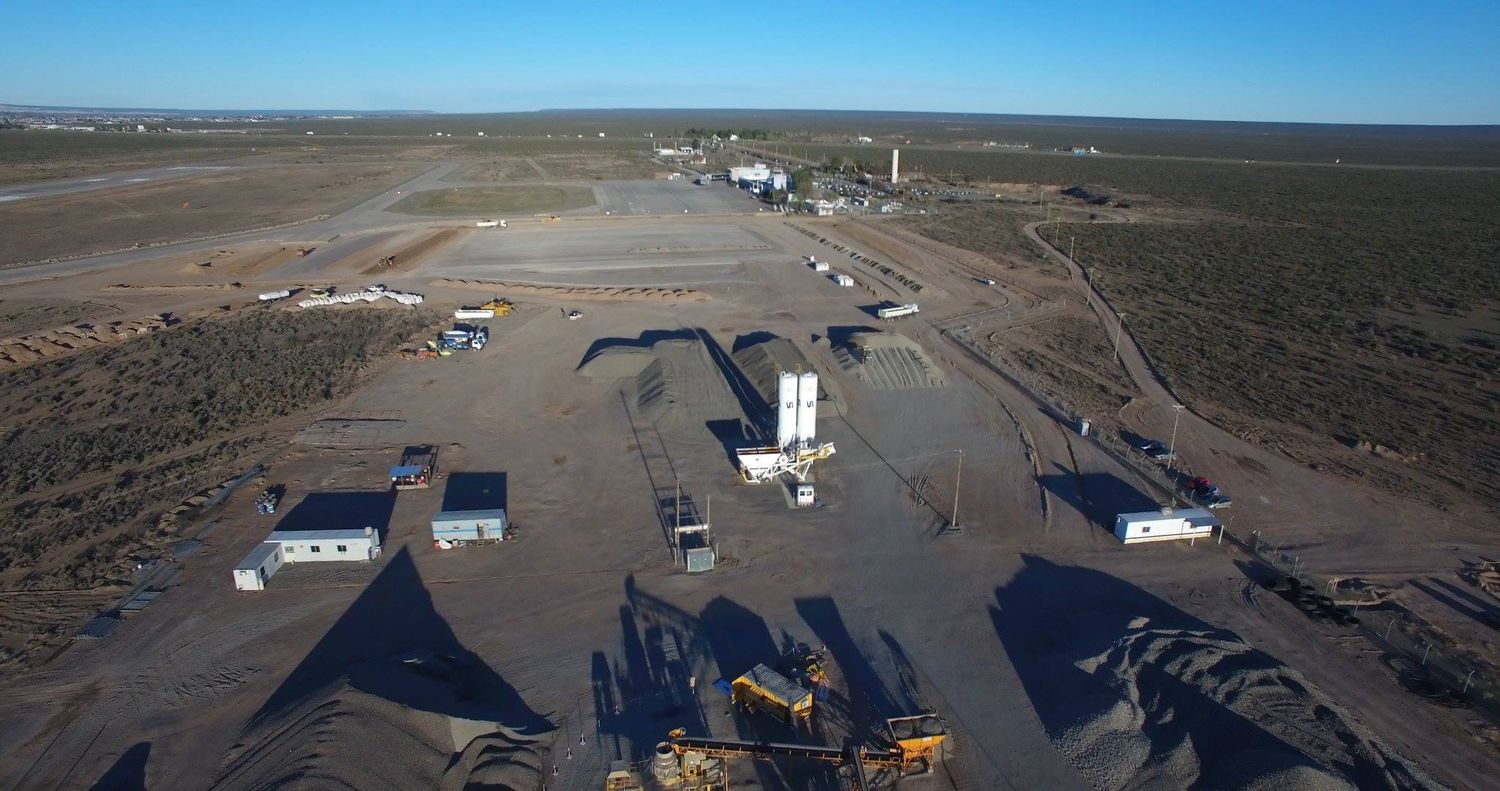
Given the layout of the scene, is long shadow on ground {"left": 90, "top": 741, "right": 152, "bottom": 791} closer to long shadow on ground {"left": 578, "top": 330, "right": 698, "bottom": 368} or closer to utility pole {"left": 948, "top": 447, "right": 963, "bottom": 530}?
utility pole {"left": 948, "top": 447, "right": 963, "bottom": 530}

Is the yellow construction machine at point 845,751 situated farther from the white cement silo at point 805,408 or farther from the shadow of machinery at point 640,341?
the shadow of machinery at point 640,341

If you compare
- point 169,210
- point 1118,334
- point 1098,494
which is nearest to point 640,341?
point 1098,494

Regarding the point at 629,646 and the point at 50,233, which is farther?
the point at 50,233

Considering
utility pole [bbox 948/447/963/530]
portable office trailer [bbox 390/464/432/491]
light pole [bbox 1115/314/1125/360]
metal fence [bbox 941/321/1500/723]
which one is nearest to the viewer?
metal fence [bbox 941/321/1500/723]

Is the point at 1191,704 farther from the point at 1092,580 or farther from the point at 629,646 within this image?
the point at 629,646

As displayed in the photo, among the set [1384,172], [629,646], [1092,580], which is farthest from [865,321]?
[1384,172]

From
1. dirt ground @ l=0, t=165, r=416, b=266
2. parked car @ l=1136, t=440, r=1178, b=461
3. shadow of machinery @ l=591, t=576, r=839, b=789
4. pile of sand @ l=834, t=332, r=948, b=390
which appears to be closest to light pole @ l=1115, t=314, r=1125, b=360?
pile of sand @ l=834, t=332, r=948, b=390

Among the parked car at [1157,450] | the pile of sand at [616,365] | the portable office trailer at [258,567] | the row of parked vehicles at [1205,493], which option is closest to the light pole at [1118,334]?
the parked car at [1157,450]
